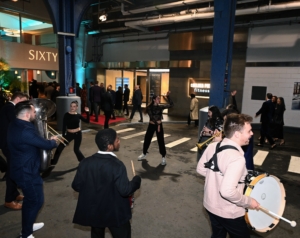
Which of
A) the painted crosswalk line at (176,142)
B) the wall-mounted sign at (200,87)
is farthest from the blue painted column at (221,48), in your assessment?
the wall-mounted sign at (200,87)

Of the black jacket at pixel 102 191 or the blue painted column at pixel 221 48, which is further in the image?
the blue painted column at pixel 221 48

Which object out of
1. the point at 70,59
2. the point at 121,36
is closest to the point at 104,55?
the point at 121,36

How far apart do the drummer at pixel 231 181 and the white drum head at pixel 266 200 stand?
18 cm

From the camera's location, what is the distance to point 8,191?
407 cm

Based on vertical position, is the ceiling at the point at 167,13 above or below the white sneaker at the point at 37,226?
above

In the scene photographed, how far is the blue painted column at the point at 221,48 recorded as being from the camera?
627cm

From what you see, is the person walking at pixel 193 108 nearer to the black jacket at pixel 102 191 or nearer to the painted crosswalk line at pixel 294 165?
the painted crosswalk line at pixel 294 165

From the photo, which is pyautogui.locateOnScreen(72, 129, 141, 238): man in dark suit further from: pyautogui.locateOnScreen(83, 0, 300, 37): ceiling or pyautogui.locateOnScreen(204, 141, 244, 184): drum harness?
pyautogui.locateOnScreen(83, 0, 300, 37): ceiling

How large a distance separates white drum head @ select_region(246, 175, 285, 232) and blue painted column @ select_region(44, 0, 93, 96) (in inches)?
357

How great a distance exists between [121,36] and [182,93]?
21.6 feet

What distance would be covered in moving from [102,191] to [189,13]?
36.0 feet

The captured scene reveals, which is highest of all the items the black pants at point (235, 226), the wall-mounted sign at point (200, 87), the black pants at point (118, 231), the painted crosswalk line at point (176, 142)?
the wall-mounted sign at point (200, 87)

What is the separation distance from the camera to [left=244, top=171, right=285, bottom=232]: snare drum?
2424mm

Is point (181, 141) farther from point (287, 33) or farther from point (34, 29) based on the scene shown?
point (34, 29)
